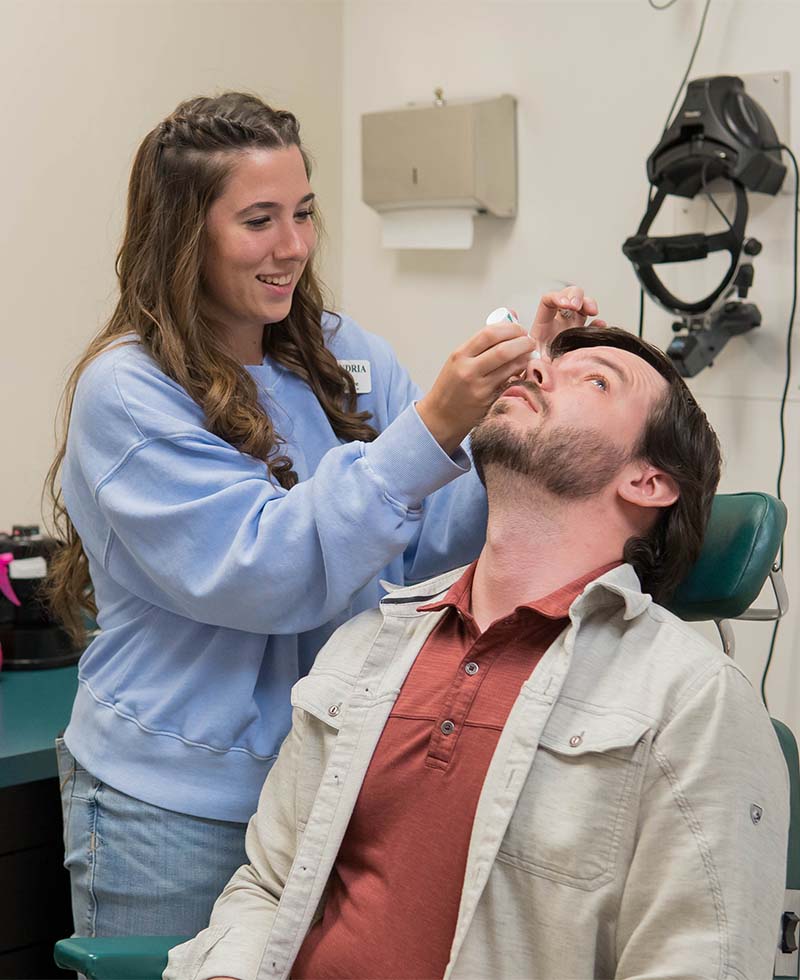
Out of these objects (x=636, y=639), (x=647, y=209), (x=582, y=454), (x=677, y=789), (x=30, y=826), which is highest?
(x=647, y=209)

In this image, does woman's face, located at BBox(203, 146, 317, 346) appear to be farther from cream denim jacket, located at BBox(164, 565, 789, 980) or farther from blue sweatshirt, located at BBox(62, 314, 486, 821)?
cream denim jacket, located at BBox(164, 565, 789, 980)

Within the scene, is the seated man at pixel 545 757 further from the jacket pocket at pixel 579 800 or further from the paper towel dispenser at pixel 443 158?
the paper towel dispenser at pixel 443 158

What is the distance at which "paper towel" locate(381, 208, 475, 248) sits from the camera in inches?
113

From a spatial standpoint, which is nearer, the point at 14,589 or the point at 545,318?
the point at 545,318

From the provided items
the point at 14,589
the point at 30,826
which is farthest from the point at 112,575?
the point at 14,589

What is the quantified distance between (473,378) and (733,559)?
0.42 m

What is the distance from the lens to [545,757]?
1333mm

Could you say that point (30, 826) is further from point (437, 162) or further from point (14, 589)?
point (437, 162)

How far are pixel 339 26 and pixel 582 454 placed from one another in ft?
6.87

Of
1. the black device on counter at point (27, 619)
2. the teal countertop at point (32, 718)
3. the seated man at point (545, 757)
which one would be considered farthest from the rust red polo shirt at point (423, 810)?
the black device on counter at point (27, 619)

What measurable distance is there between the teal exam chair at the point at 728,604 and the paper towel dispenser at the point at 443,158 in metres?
1.40

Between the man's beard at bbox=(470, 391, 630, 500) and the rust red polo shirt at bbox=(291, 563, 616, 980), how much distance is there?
11 centimetres

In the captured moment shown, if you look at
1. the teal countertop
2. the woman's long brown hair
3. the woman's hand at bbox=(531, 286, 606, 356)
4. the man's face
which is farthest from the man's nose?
the teal countertop

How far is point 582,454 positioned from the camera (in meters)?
1.47
